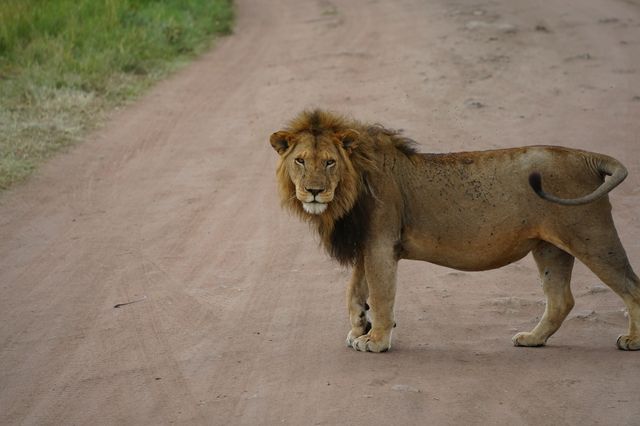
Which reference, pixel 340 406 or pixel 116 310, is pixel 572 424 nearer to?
pixel 340 406

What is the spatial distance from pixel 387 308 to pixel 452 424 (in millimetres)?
1197

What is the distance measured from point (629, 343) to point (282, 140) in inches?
90.2

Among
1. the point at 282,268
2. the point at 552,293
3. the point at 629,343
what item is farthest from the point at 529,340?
the point at 282,268

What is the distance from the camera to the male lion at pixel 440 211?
593cm

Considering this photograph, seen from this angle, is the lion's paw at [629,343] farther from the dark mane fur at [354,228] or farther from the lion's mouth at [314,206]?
the lion's mouth at [314,206]

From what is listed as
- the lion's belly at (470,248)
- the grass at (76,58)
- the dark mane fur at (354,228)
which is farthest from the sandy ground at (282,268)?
the dark mane fur at (354,228)

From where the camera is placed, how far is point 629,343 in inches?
235

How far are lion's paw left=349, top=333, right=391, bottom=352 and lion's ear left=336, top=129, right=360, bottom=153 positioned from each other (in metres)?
1.11

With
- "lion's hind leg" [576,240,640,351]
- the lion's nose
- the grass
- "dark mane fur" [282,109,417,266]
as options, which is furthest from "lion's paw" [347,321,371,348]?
the grass

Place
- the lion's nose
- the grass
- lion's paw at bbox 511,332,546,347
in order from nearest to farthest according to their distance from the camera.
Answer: the lion's nose → lion's paw at bbox 511,332,546,347 → the grass

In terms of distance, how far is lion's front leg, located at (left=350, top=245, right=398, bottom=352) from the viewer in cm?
604

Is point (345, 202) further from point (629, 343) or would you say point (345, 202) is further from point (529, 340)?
point (629, 343)

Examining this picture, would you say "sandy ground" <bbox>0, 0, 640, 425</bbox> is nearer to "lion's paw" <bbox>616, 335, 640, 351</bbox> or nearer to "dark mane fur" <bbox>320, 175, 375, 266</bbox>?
"lion's paw" <bbox>616, 335, 640, 351</bbox>

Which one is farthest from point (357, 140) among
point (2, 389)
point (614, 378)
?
point (2, 389)
